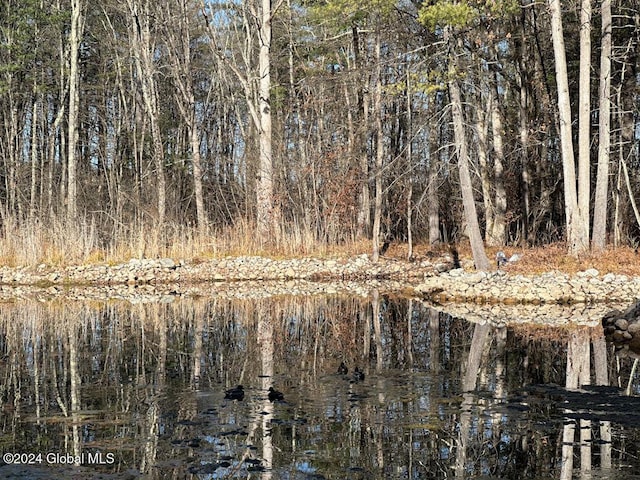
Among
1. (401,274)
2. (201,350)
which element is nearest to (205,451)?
(201,350)

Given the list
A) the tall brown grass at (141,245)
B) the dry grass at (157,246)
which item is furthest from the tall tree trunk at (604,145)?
the tall brown grass at (141,245)

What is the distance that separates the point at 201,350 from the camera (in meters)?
10.0

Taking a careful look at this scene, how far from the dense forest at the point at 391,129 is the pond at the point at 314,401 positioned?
7.12m

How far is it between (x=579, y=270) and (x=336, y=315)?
18.7 feet

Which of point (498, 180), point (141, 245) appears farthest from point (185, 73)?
point (498, 180)

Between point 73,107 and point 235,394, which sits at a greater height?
point 73,107

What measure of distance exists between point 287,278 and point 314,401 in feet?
40.9

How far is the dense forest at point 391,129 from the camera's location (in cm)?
1684

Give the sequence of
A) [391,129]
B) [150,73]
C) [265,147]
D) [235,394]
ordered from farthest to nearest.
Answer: [391,129] → [150,73] → [265,147] → [235,394]

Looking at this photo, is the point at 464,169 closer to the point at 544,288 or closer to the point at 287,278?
the point at 544,288

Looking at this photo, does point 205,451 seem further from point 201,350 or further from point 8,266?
point 8,266

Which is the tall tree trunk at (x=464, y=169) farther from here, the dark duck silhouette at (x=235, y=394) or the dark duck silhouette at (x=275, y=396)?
the dark duck silhouette at (x=235, y=394)

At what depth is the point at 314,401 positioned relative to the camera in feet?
23.4

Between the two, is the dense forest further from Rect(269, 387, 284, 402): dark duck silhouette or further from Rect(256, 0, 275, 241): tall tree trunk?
Rect(269, 387, 284, 402): dark duck silhouette
